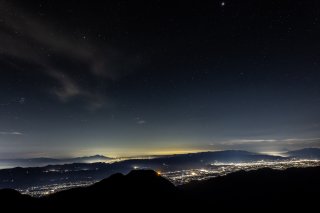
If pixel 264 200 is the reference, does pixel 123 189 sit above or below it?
above

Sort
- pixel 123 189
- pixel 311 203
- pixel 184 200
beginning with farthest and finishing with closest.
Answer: pixel 311 203, pixel 184 200, pixel 123 189

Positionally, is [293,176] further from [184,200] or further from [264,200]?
[184,200]

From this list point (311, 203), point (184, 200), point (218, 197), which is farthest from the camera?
point (218, 197)

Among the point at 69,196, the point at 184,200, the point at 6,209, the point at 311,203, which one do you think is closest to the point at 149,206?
the point at 184,200

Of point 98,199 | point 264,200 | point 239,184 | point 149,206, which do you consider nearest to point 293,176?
point 239,184

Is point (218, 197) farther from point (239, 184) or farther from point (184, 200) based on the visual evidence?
point (184, 200)

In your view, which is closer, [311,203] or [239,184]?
[311,203]
